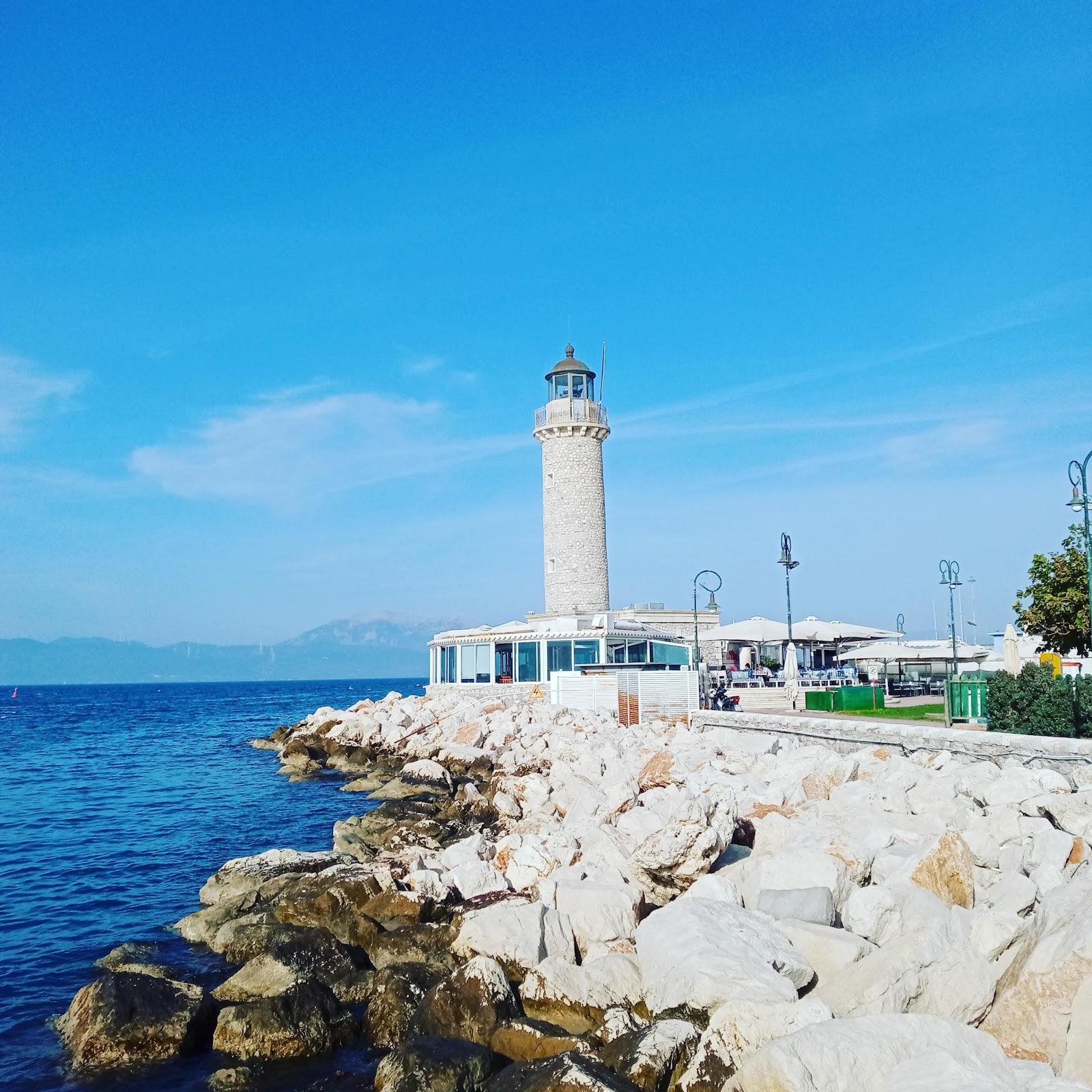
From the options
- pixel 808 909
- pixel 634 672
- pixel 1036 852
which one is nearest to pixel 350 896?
pixel 808 909

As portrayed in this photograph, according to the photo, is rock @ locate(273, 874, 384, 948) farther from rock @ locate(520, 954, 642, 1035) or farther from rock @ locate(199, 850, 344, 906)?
rock @ locate(520, 954, 642, 1035)

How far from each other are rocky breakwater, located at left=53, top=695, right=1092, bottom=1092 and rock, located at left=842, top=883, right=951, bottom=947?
21 mm

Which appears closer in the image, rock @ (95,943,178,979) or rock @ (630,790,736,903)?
rock @ (95,943,178,979)

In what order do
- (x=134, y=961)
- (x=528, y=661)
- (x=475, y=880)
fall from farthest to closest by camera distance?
(x=528, y=661) < (x=475, y=880) < (x=134, y=961)

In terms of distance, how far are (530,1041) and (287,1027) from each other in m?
2.16

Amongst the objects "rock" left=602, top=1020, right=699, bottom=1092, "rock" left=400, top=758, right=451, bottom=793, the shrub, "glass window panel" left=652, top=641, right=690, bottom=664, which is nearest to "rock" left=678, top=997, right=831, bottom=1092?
"rock" left=602, top=1020, right=699, bottom=1092

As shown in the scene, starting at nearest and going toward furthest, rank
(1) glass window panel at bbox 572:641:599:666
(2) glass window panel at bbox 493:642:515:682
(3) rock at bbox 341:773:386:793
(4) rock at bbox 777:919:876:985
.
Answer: (4) rock at bbox 777:919:876:985 < (3) rock at bbox 341:773:386:793 < (1) glass window panel at bbox 572:641:599:666 < (2) glass window panel at bbox 493:642:515:682

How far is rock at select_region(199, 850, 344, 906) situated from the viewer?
11.9 metres

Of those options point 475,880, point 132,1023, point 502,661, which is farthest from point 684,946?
point 502,661

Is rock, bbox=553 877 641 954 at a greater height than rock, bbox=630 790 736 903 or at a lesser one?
lesser

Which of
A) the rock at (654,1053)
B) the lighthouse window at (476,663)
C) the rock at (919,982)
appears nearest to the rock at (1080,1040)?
the rock at (919,982)

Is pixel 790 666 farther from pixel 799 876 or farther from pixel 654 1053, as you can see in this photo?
pixel 654 1053

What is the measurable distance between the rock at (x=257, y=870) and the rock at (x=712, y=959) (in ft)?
18.2

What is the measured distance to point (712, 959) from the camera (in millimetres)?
7121
